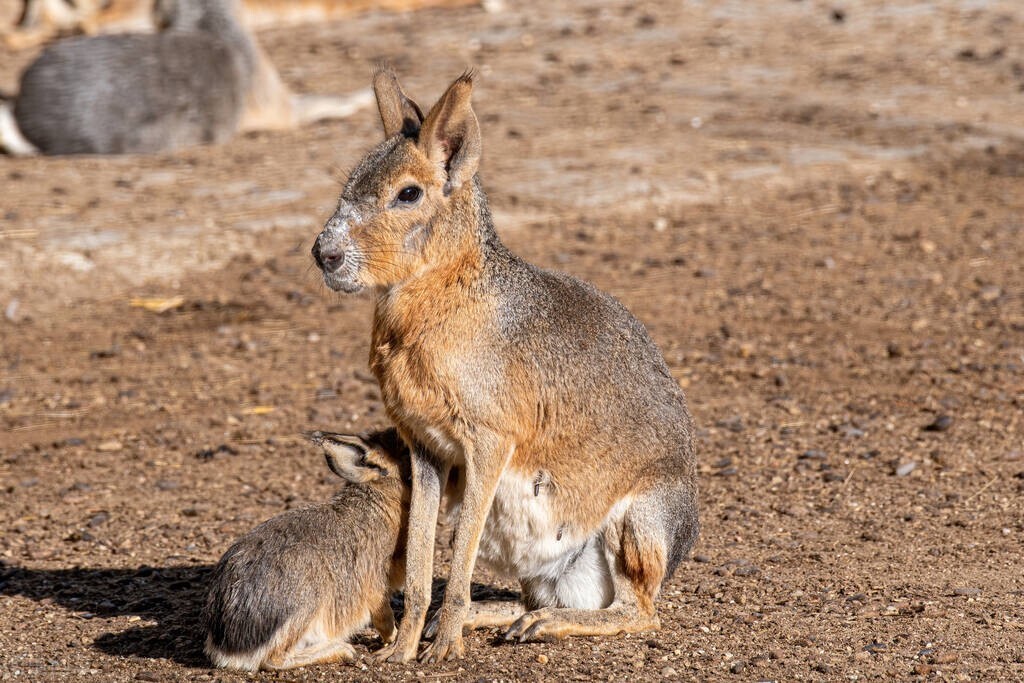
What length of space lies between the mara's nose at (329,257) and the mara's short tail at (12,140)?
24.1 feet

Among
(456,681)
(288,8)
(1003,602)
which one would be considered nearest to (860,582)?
(1003,602)

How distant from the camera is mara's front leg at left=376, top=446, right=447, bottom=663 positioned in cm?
439

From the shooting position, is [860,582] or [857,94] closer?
[860,582]

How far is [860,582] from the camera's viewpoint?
496 centimetres

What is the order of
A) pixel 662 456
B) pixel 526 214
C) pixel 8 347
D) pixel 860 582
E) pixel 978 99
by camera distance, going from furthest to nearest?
pixel 978 99 → pixel 526 214 → pixel 8 347 → pixel 860 582 → pixel 662 456

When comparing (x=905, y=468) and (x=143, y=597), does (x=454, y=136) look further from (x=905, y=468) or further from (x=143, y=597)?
(x=905, y=468)

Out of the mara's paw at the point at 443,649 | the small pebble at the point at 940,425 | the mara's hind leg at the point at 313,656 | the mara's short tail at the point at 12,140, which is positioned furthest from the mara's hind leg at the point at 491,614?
the mara's short tail at the point at 12,140

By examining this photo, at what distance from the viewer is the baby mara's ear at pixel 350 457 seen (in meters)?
4.54

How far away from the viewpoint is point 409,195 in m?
4.30

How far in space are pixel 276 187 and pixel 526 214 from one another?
6.01 ft

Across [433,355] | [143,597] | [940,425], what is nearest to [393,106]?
[433,355]

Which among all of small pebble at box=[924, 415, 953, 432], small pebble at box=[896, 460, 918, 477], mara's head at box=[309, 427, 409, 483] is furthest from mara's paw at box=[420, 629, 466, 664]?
small pebble at box=[924, 415, 953, 432]

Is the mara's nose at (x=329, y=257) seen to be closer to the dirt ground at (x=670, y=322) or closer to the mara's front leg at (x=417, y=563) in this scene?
Result: the mara's front leg at (x=417, y=563)

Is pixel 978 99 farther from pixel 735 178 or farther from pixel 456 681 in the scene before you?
pixel 456 681
